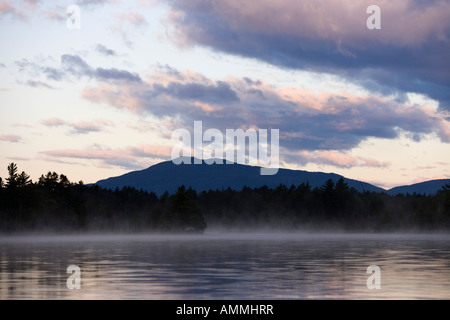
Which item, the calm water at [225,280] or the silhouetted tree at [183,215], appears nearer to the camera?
the calm water at [225,280]

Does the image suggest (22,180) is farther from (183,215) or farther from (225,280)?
(225,280)

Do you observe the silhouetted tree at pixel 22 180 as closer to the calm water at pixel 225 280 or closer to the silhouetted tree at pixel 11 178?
the silhouetted tree at pixel 11 178

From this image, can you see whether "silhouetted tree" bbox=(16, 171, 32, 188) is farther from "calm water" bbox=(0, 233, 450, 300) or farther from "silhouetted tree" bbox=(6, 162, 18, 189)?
"calm water" bbox=(0, 233, 450, 300)

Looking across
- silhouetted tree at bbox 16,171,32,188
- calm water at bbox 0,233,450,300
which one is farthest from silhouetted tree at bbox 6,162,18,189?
calm water at bbox 0,233,450,300

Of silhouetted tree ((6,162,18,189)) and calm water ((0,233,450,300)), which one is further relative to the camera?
silhouetted tree ((6,162,18,189))

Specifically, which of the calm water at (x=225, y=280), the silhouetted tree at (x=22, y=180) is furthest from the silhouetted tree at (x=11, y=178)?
the calm water at (x=225, y=280)

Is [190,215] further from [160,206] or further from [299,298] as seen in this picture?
[299,298]

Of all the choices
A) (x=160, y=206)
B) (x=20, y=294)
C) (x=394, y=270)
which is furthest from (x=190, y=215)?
(x=20, y=294)

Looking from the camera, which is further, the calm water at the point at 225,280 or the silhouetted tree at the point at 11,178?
the silhouetted tree at the point at 11,178

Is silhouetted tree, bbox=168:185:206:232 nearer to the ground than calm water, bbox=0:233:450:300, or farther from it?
farther from it

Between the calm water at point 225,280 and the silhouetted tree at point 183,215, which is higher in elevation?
the silhouetted tree at point 183,215

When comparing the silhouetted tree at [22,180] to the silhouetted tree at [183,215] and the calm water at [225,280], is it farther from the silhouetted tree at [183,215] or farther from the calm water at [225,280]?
the calm water at [225,280]

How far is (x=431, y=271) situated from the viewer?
43125mm
